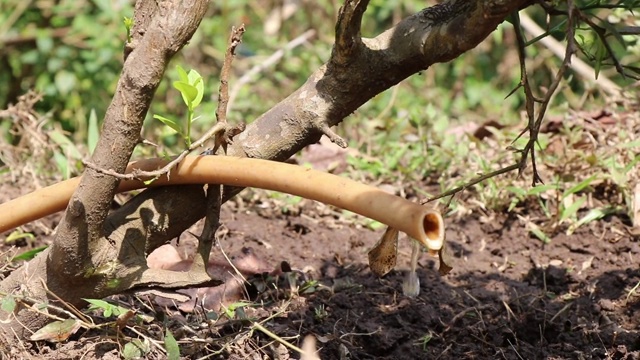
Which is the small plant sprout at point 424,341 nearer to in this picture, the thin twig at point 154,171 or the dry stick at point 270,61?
the thin twig at point 154,171

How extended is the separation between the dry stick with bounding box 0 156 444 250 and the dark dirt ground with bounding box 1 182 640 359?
339 mm

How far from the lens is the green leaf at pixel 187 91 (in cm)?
202

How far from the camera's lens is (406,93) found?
22.2 ft

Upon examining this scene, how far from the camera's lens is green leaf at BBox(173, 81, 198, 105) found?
2.02m

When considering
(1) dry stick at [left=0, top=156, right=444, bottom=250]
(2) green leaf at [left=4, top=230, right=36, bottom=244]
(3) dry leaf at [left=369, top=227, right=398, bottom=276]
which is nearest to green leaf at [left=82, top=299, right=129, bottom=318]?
(1) dry stick at [left=0, top=156, right=444, bottom=250]

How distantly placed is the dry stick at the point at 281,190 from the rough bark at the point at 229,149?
0.11 m

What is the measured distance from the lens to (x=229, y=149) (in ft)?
7.36

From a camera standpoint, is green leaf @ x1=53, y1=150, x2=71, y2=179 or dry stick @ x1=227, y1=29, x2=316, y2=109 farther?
dry stick @ x1=227, y1=29, x2=316, y2=109

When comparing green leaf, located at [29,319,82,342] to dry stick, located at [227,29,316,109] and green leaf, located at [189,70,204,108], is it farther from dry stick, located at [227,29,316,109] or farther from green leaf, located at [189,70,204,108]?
dry stick, located at [227,29,316,109]

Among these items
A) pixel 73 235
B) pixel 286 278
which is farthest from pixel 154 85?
pixel 286 278

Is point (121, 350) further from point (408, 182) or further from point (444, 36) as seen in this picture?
point (408, 182)

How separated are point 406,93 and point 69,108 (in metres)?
2.41

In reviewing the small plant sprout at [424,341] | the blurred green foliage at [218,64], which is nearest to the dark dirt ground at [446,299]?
the small plant sprout at [424,341]

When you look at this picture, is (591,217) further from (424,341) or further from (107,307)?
(107,307)
